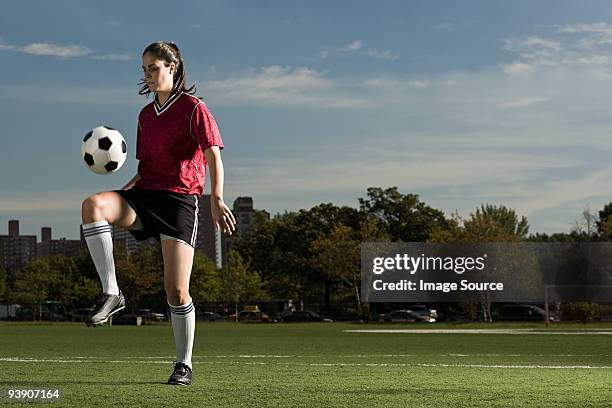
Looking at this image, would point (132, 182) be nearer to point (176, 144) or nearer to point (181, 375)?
point (176, 144)

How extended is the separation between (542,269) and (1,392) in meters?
65.5

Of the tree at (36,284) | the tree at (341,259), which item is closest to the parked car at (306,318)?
the tree at (341,259)

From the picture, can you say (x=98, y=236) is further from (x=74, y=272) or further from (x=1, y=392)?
(x=74, y=272)

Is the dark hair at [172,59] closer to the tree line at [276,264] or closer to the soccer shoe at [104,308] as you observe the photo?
the soccer shoe at [104,308]

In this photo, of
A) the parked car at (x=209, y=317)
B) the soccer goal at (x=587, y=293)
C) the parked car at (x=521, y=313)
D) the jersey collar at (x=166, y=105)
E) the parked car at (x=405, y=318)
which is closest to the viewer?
the jersey collar at (x=166, y=105)

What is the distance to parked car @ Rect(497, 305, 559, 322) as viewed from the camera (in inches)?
2803

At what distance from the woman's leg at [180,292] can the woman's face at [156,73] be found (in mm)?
1375

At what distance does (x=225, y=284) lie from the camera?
94000 millimetres

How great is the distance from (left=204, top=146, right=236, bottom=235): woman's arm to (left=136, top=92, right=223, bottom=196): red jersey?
0.09 meters

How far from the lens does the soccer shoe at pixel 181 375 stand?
868 cm

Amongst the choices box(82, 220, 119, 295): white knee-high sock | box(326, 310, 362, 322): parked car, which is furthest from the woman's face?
box(326, 310, 362, 322): parked car

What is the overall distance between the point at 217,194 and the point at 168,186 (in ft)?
Result: 1.88

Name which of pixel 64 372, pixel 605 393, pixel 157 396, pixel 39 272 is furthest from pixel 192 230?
pixel 39 272

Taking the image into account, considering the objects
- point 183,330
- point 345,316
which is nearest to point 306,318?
point 345,316
